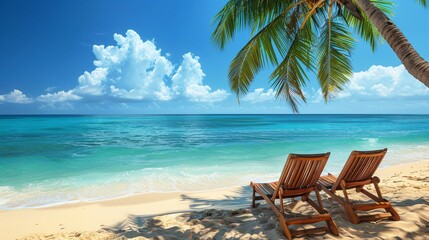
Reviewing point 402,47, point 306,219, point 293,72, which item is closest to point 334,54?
point 293,72

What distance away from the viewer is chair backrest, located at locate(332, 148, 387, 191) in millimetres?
3281

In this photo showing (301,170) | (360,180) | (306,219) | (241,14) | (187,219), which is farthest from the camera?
(241,14)

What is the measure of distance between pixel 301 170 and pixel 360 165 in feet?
2.64

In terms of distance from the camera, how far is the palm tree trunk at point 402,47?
2.96 metres

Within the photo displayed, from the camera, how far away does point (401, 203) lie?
3.95 meters

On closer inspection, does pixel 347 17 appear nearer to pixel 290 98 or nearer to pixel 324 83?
pixel 324 83

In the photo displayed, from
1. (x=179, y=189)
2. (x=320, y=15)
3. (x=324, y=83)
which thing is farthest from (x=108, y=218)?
(x=320, y=15)

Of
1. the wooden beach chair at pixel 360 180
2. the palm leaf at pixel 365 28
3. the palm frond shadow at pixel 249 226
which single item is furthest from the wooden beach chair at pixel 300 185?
the palm leaf at pixel 365 28

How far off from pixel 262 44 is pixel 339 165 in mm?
5616

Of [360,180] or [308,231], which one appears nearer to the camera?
[308,231]

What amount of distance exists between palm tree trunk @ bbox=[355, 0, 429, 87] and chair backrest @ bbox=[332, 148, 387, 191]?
965 mm

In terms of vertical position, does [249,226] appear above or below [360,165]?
below

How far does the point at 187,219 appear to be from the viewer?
4.00 meters

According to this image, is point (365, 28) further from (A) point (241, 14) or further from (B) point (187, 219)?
(B) point (187, 219)
